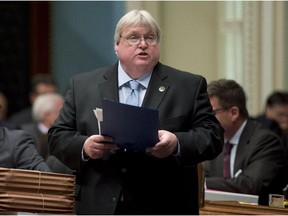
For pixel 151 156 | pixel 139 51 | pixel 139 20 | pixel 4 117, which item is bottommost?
pixel 4 117

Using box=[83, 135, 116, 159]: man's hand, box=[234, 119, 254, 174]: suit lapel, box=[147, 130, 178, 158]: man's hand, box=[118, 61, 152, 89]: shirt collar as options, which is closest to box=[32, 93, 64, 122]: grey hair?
box=[234, 119, 254, 174]: suit lapel

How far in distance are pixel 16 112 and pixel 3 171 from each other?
9.91m

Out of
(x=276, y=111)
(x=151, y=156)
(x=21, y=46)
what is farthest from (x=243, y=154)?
(x=21, y=46)

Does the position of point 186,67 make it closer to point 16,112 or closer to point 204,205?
point 16,112

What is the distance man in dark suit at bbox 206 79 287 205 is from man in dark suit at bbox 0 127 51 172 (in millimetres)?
1811

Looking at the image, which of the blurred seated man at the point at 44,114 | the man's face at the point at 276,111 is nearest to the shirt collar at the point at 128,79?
the blurred seated man at the point at 44,114

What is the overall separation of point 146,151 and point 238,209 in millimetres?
843

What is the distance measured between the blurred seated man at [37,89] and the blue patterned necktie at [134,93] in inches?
308

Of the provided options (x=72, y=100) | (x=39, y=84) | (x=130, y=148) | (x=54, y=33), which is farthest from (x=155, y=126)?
(x=54, y=33)

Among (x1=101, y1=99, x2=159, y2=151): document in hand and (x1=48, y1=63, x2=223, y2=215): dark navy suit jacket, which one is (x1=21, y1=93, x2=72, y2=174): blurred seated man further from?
(x1=101, y1=99, x2=159, y2=151): document in hand

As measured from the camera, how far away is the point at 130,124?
695 cm

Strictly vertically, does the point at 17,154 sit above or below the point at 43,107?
above

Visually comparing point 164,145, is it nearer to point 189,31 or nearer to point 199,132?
point 199,132

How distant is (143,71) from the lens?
24.4 ft
